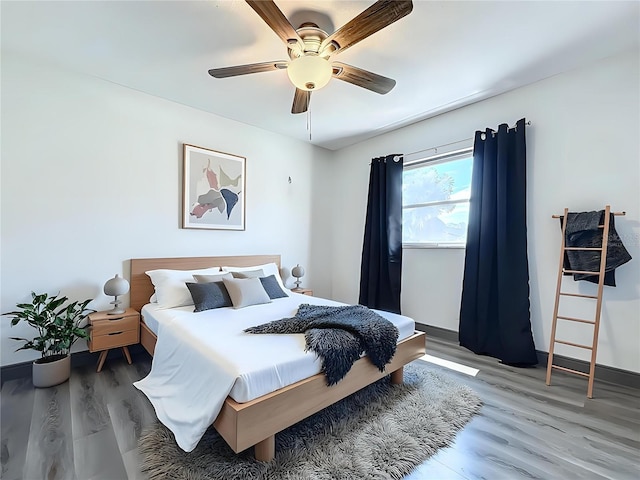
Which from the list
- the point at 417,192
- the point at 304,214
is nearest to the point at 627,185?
the point at 417,192

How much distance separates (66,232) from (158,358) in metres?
1.50

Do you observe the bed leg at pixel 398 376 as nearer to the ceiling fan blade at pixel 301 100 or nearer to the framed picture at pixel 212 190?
the ceiling fan blade at pixel 301 100

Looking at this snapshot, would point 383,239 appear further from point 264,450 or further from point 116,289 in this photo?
→ point 116,289

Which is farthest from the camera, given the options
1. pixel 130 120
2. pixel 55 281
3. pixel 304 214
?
pixel 304 214

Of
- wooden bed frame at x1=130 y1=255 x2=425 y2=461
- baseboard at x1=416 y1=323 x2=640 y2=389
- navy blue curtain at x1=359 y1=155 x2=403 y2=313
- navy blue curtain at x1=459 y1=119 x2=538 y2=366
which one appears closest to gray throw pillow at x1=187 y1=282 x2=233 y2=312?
wooden bed frame at x1=130 y1=255 x2=425 y2=461

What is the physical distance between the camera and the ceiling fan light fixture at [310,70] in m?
1.83

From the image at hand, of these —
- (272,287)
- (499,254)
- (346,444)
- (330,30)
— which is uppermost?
(330,30)

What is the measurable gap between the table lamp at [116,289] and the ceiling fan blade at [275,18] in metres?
2.45

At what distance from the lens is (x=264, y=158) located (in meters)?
A: 3.93

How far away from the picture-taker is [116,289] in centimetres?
256

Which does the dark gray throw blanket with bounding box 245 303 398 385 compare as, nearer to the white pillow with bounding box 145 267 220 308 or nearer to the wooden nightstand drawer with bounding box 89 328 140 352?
the white pillow with bounding box 145 267 220 308

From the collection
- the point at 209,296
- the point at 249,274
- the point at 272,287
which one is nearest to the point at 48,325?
Answer: the point at 209,296

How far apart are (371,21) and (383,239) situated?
8.90 feet

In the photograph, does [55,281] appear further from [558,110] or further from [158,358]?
[558,110]
